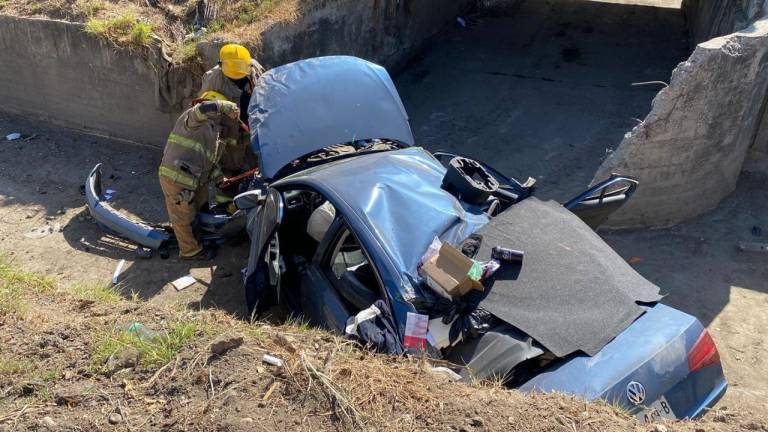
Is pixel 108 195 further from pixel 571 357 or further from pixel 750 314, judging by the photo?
pixel 750 314

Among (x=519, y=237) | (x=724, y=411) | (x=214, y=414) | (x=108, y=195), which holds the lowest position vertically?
(x=108, y=195)

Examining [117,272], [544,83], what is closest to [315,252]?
[117,272]

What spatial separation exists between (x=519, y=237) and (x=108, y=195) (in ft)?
18.2

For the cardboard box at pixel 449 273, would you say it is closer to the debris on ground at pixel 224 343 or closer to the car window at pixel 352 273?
the car window at pixel 352 273

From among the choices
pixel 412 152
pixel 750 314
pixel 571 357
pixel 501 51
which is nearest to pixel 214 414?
pixel 571 357

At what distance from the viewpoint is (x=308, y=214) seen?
215 inches

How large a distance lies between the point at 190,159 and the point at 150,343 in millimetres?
3036

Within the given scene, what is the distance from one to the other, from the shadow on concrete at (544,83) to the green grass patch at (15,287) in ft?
17.9

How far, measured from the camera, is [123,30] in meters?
8.59

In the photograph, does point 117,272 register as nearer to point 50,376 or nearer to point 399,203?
point 50,376

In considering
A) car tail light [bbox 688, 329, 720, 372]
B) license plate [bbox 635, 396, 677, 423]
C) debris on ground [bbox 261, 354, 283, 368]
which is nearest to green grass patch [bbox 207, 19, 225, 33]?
debris on ground [bbox 261, 354, 283, 368]

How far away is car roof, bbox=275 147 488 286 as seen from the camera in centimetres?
441

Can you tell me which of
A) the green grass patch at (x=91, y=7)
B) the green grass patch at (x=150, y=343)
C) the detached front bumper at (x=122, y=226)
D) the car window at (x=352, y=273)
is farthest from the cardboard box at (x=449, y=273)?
the green grass patch at (x=91, y=7)

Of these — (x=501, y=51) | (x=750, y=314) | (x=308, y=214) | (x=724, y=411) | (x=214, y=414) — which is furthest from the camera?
(x=501, y=51)
